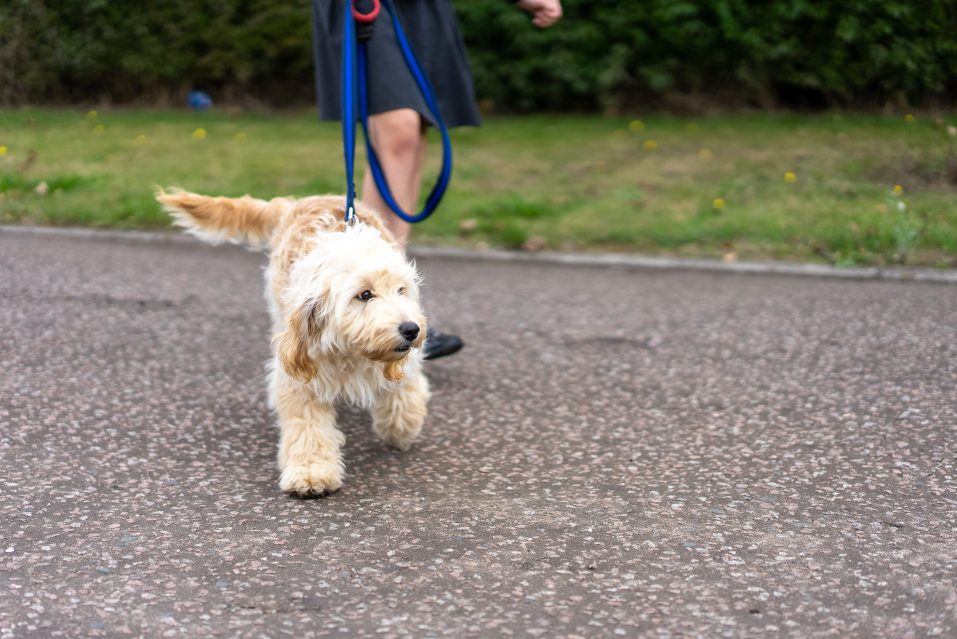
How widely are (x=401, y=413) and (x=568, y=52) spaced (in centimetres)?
796

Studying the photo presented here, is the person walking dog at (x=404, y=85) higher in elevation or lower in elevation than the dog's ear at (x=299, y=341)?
higher

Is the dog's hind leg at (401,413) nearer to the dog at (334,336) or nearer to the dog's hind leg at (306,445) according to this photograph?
the dog at (334,336)

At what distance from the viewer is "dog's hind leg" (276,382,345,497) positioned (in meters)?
3.37

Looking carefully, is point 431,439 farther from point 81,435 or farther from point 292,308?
point 81,435

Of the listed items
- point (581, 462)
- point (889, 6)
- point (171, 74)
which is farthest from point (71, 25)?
point (581, 462)

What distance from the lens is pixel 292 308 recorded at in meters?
3.45

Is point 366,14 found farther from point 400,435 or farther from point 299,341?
point 400,435

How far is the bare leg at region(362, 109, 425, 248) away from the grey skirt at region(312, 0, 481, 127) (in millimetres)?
52

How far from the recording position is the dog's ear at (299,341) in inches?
134

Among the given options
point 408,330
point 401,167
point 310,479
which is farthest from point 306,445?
point 401,167

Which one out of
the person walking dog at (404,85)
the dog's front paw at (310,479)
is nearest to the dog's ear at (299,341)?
the dog's front paw at (310,479)

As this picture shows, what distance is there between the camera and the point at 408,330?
3295 millimetres

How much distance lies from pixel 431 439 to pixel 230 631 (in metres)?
1.52

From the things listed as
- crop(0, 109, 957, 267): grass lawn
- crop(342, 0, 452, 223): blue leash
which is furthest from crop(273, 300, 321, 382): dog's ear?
crop(0, 109, 957, 267): grass lawn
